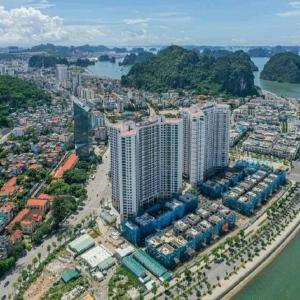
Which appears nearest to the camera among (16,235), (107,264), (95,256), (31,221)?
(107,264)

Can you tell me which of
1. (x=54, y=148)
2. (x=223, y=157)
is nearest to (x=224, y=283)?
(x=223, y=157)

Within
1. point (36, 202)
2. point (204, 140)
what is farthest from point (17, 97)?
point (204, 140)

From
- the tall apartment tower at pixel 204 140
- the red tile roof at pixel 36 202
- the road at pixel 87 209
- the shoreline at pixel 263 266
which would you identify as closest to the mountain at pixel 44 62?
the road at pixel 87 209

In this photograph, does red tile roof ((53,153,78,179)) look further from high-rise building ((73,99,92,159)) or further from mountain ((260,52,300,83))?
mountain ((260,52,300,83))

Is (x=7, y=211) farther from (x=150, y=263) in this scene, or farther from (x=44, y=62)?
(x=44, y=62)

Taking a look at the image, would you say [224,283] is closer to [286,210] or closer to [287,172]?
[286,210]

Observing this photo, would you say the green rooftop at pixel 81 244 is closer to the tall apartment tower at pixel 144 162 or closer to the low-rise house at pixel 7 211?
the tall apartment tower at pixel 144 162

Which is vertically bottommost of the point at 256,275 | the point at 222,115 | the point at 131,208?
the point at 256,275

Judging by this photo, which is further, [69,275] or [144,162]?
[144,162]
